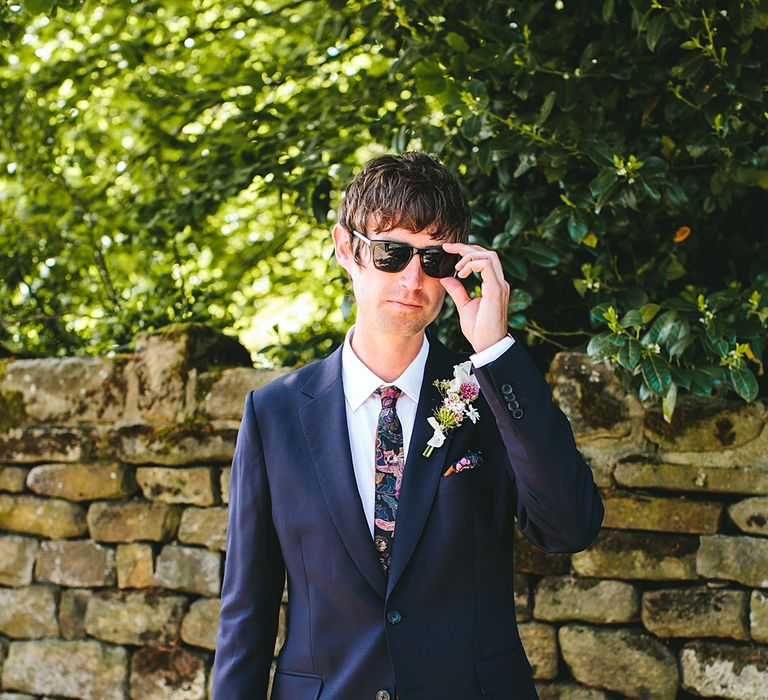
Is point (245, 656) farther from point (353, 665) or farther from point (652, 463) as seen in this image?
point (652, 463)

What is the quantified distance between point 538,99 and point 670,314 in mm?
1010

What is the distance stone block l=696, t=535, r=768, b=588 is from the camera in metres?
2.84

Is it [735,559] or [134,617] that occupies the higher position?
[735,559]

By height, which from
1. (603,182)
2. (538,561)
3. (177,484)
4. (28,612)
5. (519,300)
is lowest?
(28,612)

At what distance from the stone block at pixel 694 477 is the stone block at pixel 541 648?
0.56 metres

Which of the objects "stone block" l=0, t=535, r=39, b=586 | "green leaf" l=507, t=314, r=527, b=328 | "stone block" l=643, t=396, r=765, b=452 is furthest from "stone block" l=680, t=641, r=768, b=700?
"stone block" l=0, t=535, r=39, b=586

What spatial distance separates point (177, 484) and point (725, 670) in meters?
2.07

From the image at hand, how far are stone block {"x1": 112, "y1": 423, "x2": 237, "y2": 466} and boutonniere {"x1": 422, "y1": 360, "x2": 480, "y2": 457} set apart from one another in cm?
159

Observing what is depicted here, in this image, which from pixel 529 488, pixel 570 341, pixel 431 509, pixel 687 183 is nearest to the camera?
pixel 529 488

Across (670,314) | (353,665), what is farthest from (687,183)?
(353,665)

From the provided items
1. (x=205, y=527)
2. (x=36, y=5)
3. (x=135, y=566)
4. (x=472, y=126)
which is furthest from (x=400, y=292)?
(x=135, y=566)

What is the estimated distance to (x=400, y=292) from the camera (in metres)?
1.98

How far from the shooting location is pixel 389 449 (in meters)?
2.06

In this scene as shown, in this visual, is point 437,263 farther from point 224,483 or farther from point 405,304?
point 224,483
